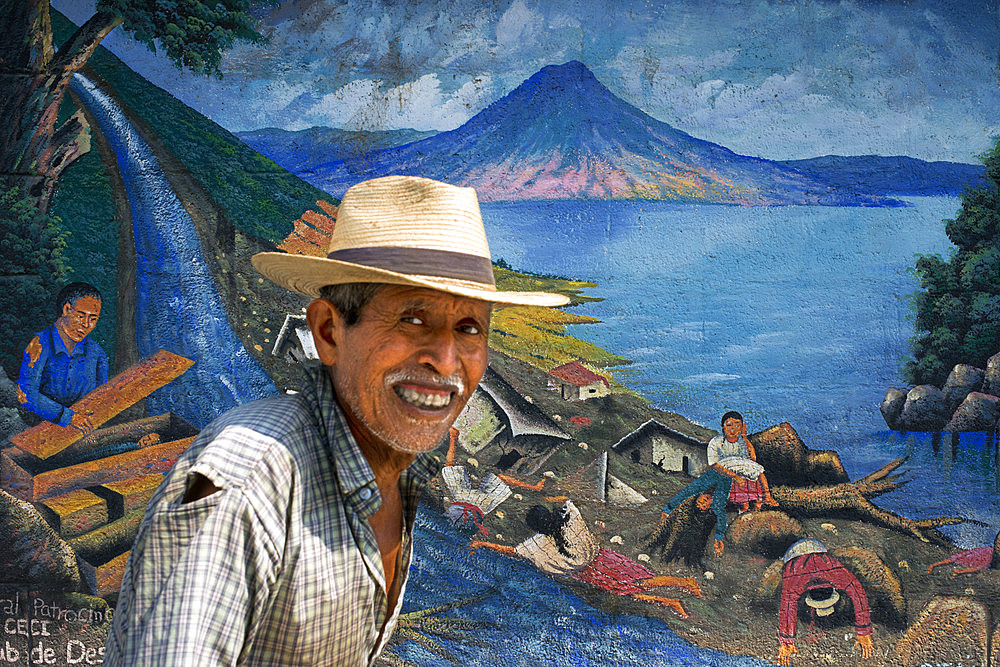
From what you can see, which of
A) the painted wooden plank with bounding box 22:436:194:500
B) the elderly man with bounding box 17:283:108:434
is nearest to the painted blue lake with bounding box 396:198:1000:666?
the painted wooden plank with bounding box 22:436:194:500

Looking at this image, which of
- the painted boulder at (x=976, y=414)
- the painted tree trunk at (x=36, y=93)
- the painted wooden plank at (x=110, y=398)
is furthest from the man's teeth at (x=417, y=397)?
the painted tree trunk at (x=36, y=93)

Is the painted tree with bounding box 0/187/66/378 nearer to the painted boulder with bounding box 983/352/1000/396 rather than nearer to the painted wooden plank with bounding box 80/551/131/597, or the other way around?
the painted wooden plank with bounding box 80/551/131/597

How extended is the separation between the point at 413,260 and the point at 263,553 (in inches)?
25.3

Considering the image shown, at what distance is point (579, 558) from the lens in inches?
165

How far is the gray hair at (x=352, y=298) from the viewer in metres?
1.68

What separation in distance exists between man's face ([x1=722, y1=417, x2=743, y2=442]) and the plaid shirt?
9.30 ft

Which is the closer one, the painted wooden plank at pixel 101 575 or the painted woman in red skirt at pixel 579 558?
the painted woman in red skirt at pixel 579 558

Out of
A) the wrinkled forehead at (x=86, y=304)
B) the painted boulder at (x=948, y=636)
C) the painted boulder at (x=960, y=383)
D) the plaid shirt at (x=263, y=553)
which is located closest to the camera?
the plaid shirt at (x=263, y=553)

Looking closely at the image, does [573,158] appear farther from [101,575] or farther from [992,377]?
[101,575]

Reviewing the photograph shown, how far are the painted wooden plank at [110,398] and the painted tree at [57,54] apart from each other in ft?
3.66

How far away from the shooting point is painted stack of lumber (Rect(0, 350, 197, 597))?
4379mm

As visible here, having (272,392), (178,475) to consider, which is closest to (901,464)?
(272,392)

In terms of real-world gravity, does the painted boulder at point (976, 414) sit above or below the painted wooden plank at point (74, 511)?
above

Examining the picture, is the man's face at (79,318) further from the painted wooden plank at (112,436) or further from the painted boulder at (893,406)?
the painted boulder at (893,406)
